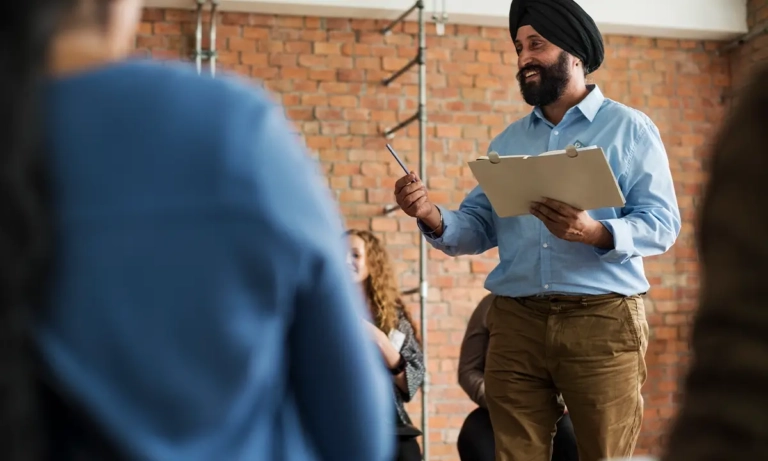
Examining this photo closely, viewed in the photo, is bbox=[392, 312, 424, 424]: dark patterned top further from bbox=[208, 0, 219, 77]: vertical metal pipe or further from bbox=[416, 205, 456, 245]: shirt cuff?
bbox=[208, 0, 219, 77]: vertical metal pipe

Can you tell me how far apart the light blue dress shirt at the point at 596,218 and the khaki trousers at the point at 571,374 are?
0.05m

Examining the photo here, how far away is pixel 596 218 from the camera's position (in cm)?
279

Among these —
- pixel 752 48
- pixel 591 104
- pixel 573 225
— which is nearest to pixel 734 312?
pixel 573 225

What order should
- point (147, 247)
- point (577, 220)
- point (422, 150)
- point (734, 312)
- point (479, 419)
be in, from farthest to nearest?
1. point (422, 150)
2. point (479, 419)
3. point (577, 220)
4. point (147, 247)
5. point (734, 312)

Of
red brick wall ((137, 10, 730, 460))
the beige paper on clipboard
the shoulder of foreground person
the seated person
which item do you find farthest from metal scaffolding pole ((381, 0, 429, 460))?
the shoulder of foreground person

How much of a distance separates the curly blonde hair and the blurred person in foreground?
3.20 m

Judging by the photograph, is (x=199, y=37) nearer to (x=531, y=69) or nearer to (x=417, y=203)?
(x=531, y=69)

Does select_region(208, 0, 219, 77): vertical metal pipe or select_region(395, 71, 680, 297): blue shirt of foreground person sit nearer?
select_region(395, 71, 680, 297): blue shirt of foreground person

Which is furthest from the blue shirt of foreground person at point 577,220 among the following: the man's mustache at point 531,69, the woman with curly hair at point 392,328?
the woman with curly hair at point 392,328

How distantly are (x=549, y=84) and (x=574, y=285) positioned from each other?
68cm

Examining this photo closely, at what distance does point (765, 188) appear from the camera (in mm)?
670

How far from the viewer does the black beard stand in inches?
117

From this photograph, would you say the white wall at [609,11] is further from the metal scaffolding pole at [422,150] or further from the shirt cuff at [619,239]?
the shirt cuff at [619,239]

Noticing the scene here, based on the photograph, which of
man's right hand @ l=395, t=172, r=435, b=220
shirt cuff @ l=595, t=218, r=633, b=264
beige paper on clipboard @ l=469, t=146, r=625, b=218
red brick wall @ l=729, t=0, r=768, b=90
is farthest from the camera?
red brick wall @ l=729, t=0, r=768, b=90
